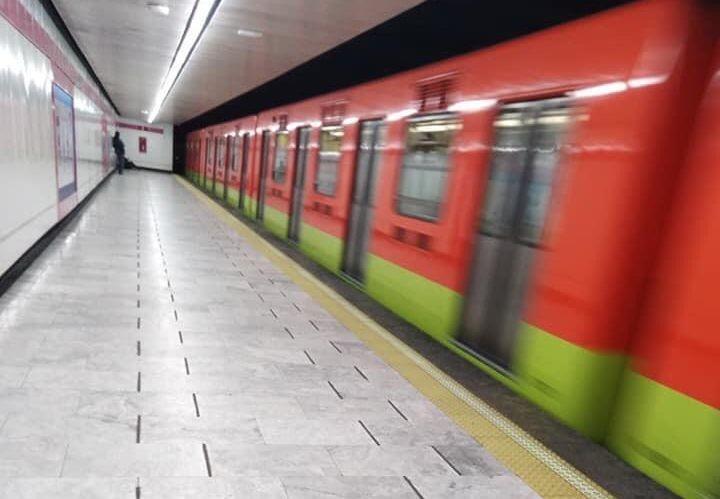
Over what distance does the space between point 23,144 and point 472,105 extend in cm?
455

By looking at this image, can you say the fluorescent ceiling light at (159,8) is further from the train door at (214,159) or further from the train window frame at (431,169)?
the train door at (214,159)

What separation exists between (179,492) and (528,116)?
3.05m

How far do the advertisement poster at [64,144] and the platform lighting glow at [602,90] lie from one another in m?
7.28

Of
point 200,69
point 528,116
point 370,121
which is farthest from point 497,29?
point 200,69

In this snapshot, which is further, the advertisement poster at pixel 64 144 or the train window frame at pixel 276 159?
the train window frame at pixel 276 159

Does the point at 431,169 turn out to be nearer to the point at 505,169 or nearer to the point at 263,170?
the point at 505,169

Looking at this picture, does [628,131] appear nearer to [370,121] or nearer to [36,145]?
[370,121]

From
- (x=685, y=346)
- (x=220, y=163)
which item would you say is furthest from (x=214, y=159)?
(x=685, y=346)

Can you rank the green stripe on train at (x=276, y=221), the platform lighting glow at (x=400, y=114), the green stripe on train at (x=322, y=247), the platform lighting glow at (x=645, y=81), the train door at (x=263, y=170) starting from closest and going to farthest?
the platform lighting glow at (x=645, y=81), the platform lighting glow at (x=400, y=114), the green stripe on train at (x=322, y=247), the green stripe on train at (x=276, y=221), the train door at (x=263, y=170)

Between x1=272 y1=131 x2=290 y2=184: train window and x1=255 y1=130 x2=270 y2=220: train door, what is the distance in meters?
0.90

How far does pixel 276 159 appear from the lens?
10461mm

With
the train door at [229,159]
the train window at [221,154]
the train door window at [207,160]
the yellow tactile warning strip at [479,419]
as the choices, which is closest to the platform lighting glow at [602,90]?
the yellow tactile warning strip at [479,419]

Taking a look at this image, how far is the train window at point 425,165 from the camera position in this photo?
4512mm

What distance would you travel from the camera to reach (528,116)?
3.56 meters
